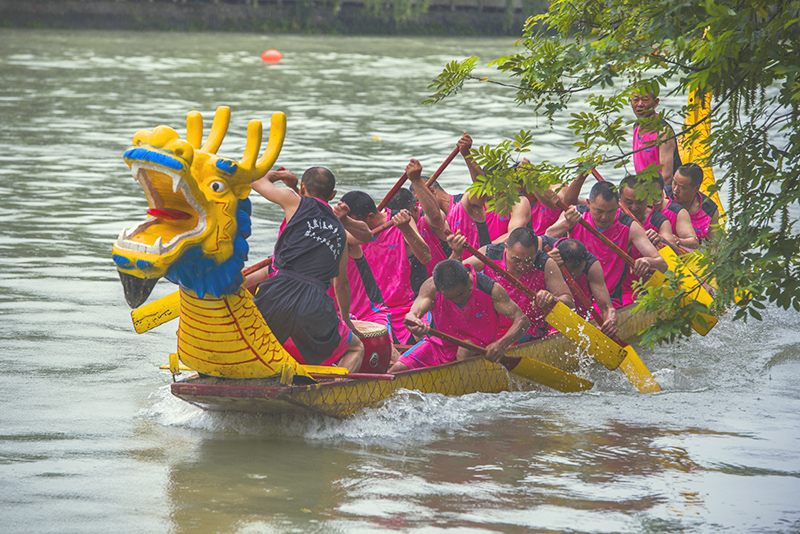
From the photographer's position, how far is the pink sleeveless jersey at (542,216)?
30.6 ft

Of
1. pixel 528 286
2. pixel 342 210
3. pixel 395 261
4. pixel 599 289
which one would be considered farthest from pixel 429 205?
pixel 599 289

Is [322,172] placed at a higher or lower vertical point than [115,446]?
higher

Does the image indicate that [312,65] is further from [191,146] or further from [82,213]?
[191,146]

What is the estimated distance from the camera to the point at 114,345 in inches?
321

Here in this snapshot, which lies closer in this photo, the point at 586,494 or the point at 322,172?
the point at 586,494

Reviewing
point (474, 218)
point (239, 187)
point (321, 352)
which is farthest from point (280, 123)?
point (474, 218)

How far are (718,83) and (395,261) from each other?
4.06 metres

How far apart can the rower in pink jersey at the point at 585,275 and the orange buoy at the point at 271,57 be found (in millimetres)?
26524

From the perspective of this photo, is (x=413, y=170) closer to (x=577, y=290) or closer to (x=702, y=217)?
(x=577, y=290)

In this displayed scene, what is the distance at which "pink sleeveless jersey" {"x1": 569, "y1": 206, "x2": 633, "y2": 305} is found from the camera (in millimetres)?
8711

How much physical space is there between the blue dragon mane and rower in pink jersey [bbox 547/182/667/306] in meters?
3.80

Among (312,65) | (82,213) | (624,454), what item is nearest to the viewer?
(624,454)

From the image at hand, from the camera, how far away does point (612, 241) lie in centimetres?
874

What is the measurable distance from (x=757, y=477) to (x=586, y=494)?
121cm
